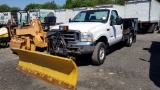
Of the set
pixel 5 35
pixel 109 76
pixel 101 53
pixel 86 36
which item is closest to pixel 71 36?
pixel 86 36

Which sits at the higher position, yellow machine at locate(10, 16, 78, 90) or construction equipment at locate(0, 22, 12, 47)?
construction equipment at locate(0, 22, 12, 47)

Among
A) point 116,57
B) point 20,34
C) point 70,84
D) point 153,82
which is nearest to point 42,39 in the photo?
point 20,34

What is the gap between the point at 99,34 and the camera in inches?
299

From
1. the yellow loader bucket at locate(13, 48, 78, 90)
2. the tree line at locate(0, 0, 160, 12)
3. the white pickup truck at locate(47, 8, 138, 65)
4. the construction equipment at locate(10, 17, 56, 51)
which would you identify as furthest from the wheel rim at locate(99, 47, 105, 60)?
the tree line at locate(0, 0, 160, 12)

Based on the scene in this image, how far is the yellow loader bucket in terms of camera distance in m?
5.25

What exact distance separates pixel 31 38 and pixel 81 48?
3.61 meters

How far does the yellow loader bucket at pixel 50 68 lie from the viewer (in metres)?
5.25

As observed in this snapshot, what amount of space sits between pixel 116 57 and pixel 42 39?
3.50 meters

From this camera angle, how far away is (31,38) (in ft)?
32.2

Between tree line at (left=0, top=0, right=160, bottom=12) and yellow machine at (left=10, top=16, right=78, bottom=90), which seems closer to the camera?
yellow machine at (left=10, top=16, right=78, bottom=90)

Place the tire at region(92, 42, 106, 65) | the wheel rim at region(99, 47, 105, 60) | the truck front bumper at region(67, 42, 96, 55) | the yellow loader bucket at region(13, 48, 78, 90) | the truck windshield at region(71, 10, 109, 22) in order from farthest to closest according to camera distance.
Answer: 1. the truck windshield at region(71, 10, 109, 22)
2. the wheel rim at region(99, 47, 105, 60)
3. the tire at region(92, 42, 106, 65)
4. the truck front bumper at region(67, 42, 96, 55)
5. the yellow loader bucket at region(13, 48, 78, 90)

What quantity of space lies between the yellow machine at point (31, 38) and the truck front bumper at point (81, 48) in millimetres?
2831

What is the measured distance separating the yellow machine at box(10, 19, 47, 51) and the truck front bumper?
283cm

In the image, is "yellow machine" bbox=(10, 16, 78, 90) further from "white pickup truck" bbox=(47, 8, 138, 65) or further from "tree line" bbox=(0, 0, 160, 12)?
"tree line" bbox=(0, 0, 160, 12)
